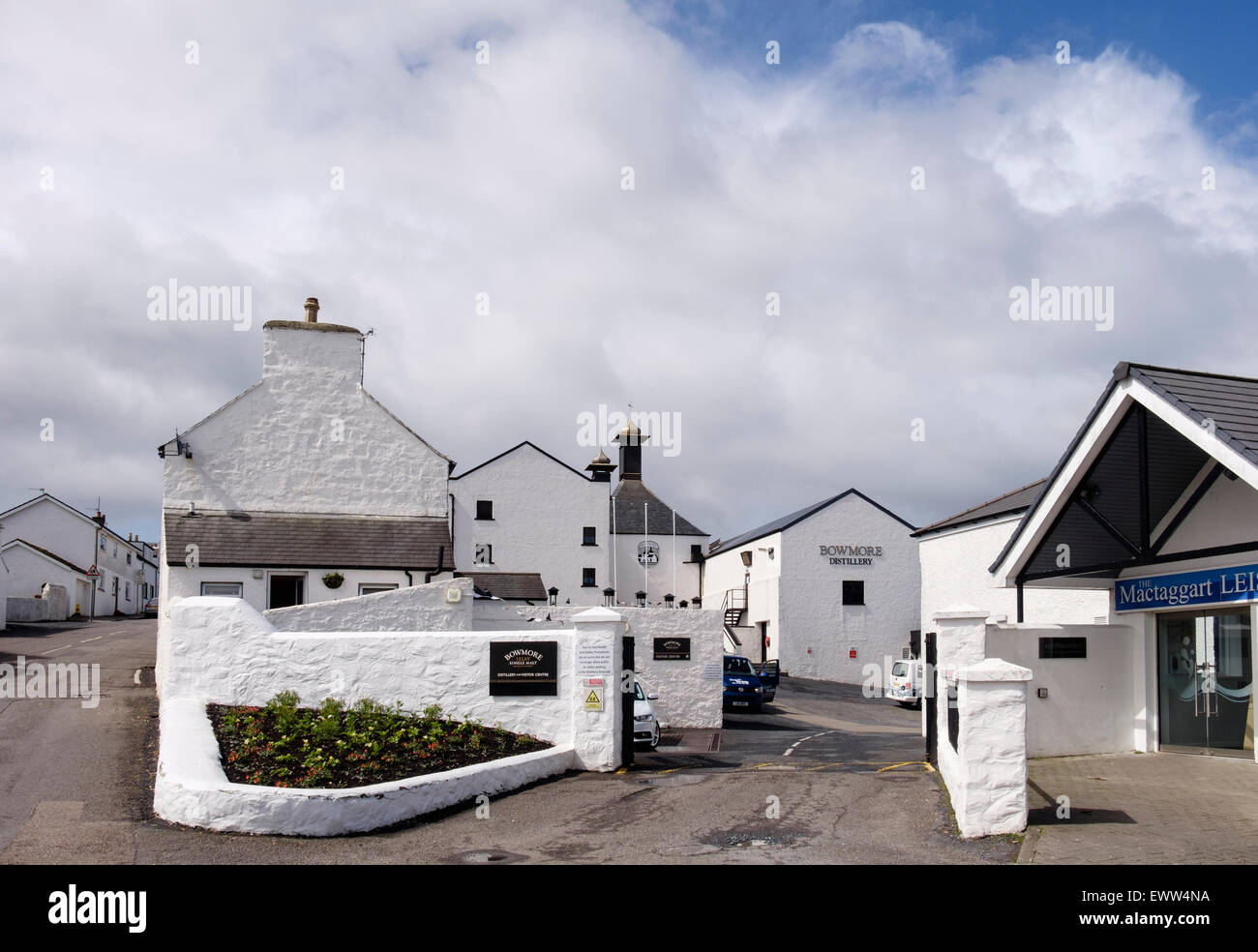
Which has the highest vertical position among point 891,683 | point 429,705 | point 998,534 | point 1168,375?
point 1168,375

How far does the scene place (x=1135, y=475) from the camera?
53.1 feet

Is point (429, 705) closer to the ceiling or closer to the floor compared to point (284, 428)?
closer to the floor

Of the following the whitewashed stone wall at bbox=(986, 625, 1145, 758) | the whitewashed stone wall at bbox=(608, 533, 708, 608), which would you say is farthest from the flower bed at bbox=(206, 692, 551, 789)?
the whitewashed stone wall at bbox=(608, 533, 708, 608)

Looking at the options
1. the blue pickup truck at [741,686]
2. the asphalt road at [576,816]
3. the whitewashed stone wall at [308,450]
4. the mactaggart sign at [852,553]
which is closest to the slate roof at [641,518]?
the mactaggart sign at [852,553]

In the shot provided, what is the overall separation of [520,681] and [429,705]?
4.24 feet

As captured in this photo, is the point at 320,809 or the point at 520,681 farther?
the point at 520,681

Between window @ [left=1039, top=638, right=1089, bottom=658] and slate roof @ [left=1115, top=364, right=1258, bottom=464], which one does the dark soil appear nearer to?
window @ [left=1039, top=638, right=1089, bottom=658]

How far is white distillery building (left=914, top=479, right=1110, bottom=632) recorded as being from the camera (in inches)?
1064

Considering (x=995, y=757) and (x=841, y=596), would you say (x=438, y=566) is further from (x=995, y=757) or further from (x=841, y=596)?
(x=841, y=596)
